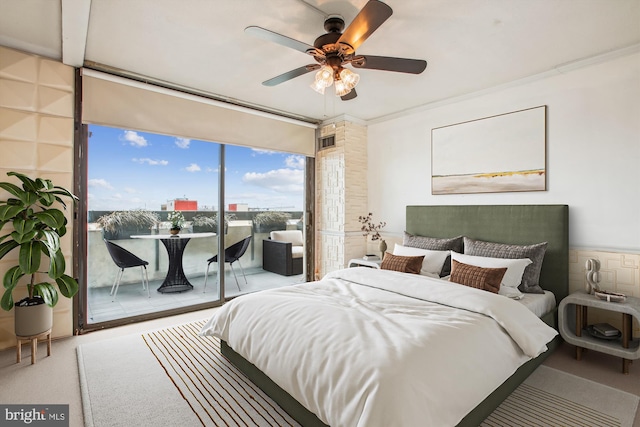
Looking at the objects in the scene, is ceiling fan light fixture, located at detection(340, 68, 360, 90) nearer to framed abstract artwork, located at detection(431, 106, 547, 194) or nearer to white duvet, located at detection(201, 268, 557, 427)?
white duvet, located at detection(201, 268, 557, 427)

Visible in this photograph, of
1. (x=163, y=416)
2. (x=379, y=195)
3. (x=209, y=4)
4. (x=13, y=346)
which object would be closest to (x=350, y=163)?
(x=379, y=195)

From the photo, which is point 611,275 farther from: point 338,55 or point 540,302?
point 338,55

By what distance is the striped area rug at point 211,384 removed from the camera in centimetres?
194

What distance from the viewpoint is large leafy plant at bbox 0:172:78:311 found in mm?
2513

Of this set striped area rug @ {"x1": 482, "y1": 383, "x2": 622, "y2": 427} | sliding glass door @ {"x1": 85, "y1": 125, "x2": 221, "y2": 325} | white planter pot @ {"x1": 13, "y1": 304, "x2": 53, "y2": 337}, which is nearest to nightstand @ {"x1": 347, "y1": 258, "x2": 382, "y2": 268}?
sliding glass door @ {"x1": 85, "y1": 125, "x2": 221, "y2": 325}

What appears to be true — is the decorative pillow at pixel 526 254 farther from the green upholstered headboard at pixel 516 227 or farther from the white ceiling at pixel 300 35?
the white ceiling at pixel 300 35

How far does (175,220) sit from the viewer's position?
408cm

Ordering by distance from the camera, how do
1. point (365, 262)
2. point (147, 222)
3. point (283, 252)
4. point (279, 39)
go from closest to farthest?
1. point (279, 39)
2. point (147, 222)
3. point (365, 262)
4. point (283, 252)

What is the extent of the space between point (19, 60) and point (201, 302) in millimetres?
2990

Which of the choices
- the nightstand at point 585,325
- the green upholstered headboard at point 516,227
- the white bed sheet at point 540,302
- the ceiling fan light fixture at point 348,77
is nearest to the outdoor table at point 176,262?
the ceiling fan light fixture at point 348,77

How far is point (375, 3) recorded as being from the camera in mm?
1722

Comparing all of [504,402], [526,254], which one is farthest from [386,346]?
[526,254]

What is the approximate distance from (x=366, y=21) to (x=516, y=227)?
8.55ft

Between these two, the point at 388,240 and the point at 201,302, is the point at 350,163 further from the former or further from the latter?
the point at 201,302
